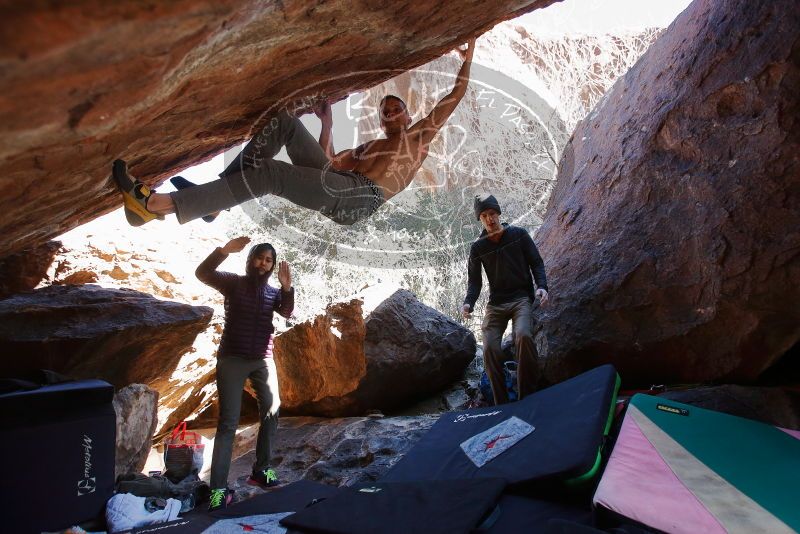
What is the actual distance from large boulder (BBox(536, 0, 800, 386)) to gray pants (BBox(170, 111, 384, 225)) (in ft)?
8.69

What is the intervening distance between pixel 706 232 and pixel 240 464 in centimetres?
556

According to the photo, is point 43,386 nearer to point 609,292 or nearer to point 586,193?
point 609,292

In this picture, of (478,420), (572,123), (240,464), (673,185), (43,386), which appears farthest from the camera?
(572,123)

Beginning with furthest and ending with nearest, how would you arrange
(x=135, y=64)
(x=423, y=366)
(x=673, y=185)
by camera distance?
(x=423, y=366) → (x=673, y=185) → (x=135, y=64)

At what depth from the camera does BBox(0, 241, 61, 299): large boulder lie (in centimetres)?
535

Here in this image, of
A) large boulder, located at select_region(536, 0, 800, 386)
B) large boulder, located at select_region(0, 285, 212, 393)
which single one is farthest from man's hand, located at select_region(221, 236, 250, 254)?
large boulder, located at select_region(536, 0, 800, 386)

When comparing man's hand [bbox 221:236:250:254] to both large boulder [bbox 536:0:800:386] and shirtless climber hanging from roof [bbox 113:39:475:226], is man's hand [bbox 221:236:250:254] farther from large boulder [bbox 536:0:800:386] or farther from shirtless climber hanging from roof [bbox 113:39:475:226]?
large boulder [bbox 536:0:800:386]

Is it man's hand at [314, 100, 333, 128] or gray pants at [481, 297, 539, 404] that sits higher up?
man's hand at [314, 100, 333, 128]

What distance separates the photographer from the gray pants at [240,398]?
404cm

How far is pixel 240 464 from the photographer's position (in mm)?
5766

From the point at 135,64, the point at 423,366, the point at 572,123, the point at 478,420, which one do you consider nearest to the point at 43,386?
the point at 135,64

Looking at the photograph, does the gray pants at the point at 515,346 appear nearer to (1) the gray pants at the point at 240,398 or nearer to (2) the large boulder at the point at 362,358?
(2) the large boulder at the point at 362,358

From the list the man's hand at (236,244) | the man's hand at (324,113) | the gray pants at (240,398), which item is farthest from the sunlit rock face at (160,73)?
the gray pants at (240,398)

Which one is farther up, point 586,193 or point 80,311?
point 586,193
